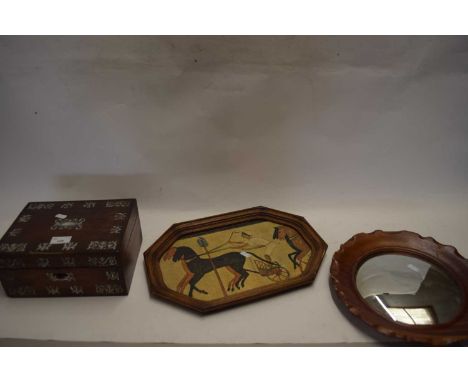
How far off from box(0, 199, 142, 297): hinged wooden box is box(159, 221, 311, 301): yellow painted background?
141 mm

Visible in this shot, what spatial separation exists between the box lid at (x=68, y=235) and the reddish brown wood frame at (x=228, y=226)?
0.14 meters

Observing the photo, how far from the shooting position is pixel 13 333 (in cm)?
122

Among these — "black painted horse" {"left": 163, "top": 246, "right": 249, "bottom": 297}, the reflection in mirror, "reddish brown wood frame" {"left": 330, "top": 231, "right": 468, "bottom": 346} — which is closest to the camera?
"reddish brown wood frame" {"left": 330, "top": 231, "right": 468, "bottom": 346}

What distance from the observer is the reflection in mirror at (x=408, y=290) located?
122 cm

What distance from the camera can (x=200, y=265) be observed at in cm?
140

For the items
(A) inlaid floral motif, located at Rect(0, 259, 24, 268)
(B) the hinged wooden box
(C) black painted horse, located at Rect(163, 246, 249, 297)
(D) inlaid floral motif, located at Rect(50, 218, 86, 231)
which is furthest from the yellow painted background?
(A) inlaid floral motif, located at Rect(0, 259, 24, 268)

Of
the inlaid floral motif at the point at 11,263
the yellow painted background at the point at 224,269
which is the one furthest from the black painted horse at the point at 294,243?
the inlaid floral motif at the point at 11,263

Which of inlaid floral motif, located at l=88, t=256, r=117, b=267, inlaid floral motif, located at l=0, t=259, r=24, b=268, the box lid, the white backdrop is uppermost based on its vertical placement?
the white backdrop

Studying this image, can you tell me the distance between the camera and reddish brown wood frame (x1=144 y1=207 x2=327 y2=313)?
126 centimetres

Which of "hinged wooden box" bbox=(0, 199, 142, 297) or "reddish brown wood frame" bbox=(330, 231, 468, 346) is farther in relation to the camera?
"hinged wooden box" bbox=(0, 199, 142, 297)

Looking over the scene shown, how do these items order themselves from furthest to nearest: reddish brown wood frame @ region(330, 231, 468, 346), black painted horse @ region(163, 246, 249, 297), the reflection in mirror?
1. black painted horse @ region(163, 246, 249, 297)
2. the reflection in mirror
3. reddish brown wood frame @ region(330, 231, 468, 346)

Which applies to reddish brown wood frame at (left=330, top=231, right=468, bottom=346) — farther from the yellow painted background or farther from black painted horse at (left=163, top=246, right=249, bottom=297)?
black painted horse at (left=163, top=246, right=249, bottom=297)

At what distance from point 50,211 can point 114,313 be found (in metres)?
0.42
